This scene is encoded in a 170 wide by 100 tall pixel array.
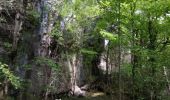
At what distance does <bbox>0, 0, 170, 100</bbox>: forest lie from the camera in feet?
45.3

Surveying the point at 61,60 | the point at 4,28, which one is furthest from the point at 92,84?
the point at 4,28

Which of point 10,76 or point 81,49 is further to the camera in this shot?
point 81,49

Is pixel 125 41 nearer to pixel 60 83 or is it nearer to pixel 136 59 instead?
pixel 136 59

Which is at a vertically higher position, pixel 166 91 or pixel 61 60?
pixel 61 60

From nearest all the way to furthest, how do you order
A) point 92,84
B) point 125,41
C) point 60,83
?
point 125,41
point 60,83
point 92,84

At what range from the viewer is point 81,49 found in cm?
2116

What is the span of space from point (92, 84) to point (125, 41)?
1053 cm

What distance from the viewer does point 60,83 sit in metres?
21.2

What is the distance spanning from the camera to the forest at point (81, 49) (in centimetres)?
1380

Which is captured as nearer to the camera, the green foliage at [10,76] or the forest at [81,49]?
the green foliage at [10,76]

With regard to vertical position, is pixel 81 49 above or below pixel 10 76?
above

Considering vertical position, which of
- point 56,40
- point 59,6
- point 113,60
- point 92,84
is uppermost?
point 59,6

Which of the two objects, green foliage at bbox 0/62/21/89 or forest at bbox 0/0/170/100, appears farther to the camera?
forest at bbox 0/0/170/100

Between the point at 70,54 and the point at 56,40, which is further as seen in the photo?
the point at 70,54
